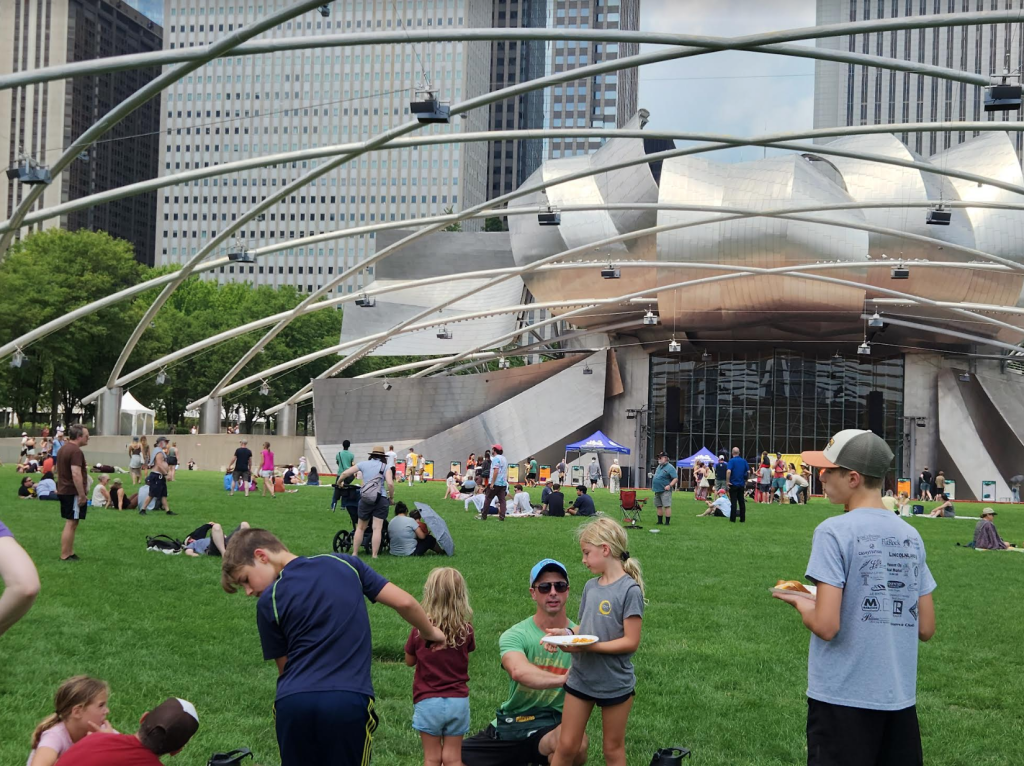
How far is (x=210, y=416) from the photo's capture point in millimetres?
54812

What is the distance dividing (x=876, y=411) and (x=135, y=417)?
1465 inches

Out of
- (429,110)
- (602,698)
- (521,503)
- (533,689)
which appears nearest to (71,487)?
(429,110)

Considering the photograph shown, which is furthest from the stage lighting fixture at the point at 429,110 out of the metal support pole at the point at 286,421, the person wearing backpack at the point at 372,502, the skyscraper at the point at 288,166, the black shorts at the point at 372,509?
the skyscraper at the point at 288,166

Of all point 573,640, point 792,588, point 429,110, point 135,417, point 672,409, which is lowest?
point 573,640

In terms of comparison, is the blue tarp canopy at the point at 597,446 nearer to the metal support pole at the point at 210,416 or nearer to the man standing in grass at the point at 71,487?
the metal support pole at the point at 210,416

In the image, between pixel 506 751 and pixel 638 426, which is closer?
pixel 506 751

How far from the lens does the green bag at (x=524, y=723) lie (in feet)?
19.3

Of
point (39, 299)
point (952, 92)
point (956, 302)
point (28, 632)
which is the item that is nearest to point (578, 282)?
point (956, 302)

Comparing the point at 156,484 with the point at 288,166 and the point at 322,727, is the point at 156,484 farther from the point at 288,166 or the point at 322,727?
the point at 288,166

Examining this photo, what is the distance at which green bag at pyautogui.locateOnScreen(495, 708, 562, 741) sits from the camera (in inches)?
232

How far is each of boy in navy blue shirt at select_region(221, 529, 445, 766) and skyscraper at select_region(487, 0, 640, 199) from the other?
16450 centimetres

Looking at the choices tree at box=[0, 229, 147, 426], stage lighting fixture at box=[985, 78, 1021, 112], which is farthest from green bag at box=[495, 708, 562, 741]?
tree at box=[0, 229, 147, 426]

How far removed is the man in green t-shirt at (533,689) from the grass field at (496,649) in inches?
22.0

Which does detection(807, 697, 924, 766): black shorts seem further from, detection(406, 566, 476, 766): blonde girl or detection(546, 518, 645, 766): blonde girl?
detection(406, 566, 476, 766): blonde girl
